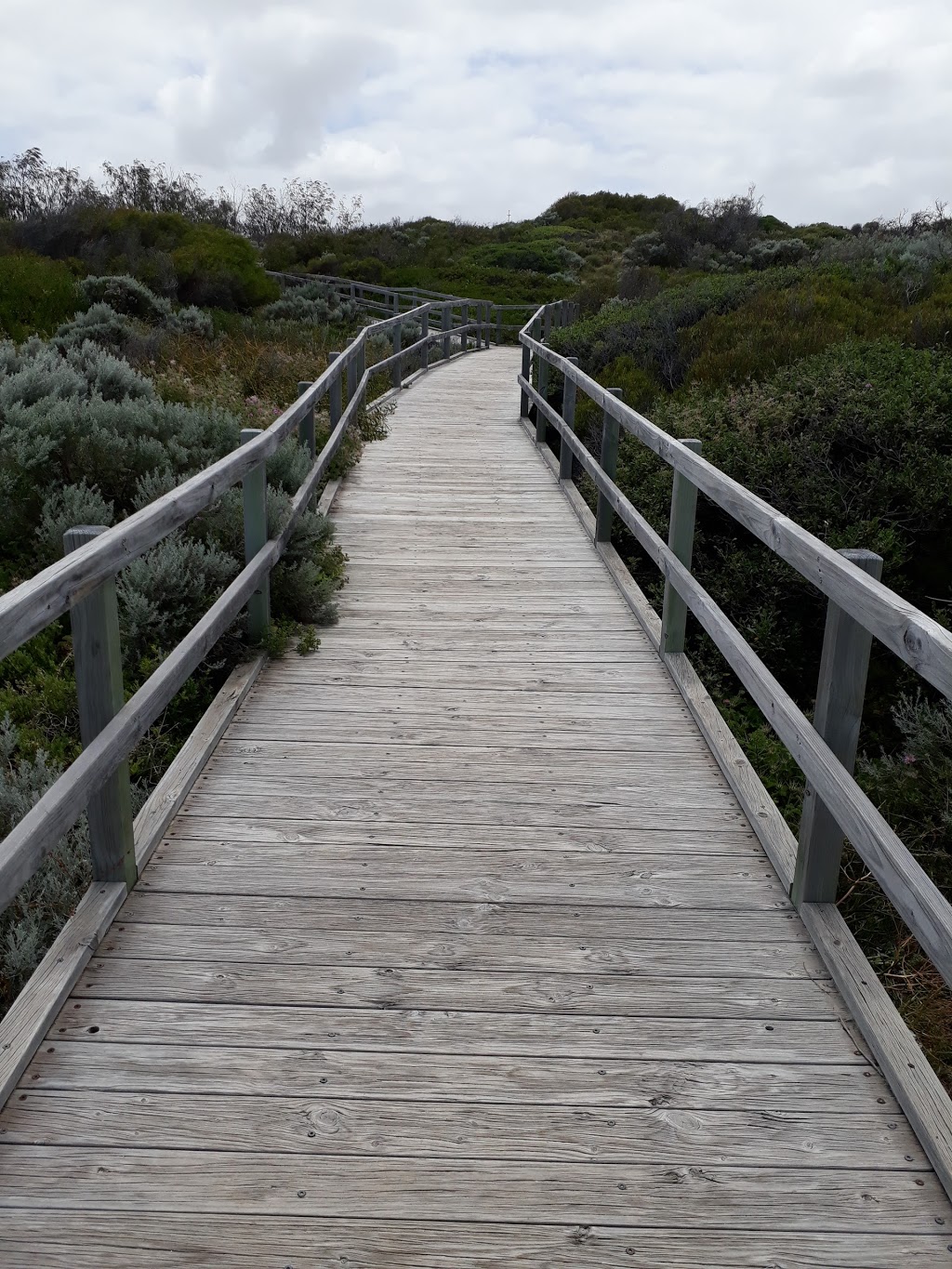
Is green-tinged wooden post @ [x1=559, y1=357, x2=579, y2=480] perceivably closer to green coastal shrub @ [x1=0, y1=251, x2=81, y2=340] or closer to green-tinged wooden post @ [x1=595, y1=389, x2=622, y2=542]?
green-tinged wooden post @ [x1=595, y1=389, x2=622, y2=542]

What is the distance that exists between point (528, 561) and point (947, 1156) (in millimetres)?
5260

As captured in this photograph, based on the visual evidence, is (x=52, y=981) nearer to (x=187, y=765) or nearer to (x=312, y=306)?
(x=187, y=765)

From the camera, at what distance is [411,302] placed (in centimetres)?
2945

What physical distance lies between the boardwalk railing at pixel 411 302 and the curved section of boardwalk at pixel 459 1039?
2266 cm

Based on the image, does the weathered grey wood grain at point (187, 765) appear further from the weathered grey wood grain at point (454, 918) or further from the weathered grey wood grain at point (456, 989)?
the weathered grey wood grain at point (456, 989)

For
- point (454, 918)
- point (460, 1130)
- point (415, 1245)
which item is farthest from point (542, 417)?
point (415, 1245)

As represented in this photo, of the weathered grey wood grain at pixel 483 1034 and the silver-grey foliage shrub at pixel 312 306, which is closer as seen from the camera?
the weathered grey wood grain at pixel 483 1034

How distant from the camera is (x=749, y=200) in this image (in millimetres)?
34938

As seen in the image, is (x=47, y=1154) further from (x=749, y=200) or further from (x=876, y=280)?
(x=749, y=200)

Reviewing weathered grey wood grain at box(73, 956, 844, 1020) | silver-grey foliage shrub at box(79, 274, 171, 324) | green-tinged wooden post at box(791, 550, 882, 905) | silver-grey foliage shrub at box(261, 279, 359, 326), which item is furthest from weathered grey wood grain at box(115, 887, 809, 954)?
silver-grey foliage shrub at box(261, 279, 359, 326)

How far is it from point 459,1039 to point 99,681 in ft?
4.17

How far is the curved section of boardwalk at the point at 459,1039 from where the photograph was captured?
212cm

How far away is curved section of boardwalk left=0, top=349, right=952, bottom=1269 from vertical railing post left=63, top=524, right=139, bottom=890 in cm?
25

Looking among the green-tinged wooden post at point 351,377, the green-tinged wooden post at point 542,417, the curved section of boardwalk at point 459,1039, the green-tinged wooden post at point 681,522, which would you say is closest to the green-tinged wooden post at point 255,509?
the curved section of boardwalk at point 459,1039
